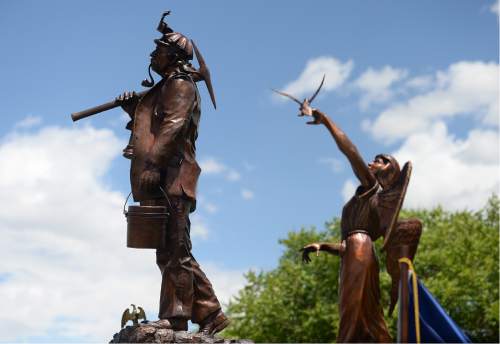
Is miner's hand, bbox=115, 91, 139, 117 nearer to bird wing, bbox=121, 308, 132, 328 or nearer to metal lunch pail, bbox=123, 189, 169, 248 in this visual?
metal lunch pail, bbox=123, 189, 169, 248

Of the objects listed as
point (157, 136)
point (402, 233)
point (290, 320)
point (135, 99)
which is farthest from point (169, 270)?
point (290, 320)

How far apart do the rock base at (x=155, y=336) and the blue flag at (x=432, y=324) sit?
11.0 feet

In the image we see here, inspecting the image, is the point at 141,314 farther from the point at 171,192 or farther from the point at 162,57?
the point at 162,57

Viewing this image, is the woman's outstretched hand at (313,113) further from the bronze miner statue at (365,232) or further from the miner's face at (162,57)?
the miner's face at (162,57)

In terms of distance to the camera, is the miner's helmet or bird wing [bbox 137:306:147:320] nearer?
A: bird wing [bbox 137:306:147:320]

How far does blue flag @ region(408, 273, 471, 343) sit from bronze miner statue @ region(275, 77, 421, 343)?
1.09m

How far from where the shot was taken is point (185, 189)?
33.4 ft

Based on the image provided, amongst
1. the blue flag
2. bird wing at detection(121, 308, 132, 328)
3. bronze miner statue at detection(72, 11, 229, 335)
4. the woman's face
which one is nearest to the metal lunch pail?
bronze miner statue at detection(72, 11, 229, 335)

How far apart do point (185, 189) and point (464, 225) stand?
79.4 ft

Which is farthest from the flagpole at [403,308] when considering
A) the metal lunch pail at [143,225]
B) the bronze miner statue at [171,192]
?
the metal lunch pail at [143,225]

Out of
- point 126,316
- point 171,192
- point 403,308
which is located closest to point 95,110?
point 171,192

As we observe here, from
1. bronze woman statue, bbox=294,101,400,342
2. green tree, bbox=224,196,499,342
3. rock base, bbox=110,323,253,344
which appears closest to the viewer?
bronze woman statue, bbox=294,101,400,342

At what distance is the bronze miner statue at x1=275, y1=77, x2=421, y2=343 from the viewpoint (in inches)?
317

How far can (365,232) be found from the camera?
329 inches
